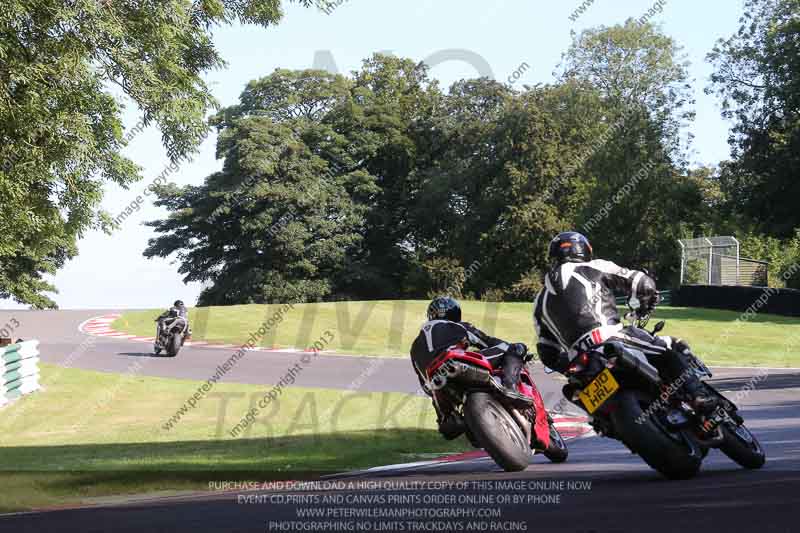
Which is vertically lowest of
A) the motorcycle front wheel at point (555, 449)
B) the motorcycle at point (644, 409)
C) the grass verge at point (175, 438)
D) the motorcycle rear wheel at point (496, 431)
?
the grass verge at point (175, 438)

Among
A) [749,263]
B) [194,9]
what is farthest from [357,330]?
[194,9]

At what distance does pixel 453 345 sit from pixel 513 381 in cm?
60

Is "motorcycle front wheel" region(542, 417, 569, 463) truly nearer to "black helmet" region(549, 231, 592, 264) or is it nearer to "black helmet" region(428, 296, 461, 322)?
"black helmet" region(428, 296, 461, 322)

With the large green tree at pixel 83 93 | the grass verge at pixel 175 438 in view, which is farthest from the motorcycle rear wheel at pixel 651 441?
the large green tree at pixel 83 93

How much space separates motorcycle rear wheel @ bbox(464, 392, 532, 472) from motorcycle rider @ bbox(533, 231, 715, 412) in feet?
1.94

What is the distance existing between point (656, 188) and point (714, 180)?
9.85 m

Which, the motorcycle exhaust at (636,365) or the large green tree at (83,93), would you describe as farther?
the large green tree at (83,93)

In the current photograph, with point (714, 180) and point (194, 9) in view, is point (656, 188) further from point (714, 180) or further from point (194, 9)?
point (194, 9)

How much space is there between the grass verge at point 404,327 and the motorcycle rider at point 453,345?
21.7 metres

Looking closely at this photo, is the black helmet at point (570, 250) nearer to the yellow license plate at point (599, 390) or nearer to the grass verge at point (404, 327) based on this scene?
the yellow license plate at point (599, 390)

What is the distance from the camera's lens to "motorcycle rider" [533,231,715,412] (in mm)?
7461

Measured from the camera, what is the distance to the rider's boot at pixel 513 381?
8492 mm

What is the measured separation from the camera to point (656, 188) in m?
62.2

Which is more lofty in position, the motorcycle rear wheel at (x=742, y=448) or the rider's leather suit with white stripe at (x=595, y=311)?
the rider's leather suit with white stripe at (x=595, y=311)
